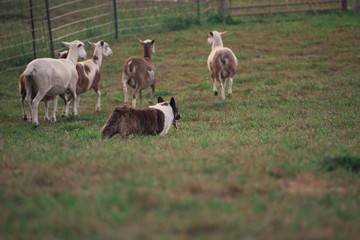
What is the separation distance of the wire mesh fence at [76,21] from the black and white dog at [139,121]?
10.1 metres

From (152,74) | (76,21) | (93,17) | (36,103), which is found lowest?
(36,103)

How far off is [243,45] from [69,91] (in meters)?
10.2

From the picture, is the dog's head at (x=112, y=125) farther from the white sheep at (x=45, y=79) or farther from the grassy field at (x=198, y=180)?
the white sheep at (x=45, y=79)

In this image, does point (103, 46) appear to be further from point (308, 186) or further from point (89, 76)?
point (308, 186)

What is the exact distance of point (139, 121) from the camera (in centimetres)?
734

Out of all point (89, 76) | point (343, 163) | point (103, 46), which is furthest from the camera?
point (103, 46)

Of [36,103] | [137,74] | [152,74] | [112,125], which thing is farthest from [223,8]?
[112,125]

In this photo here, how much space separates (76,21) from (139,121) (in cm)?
1355

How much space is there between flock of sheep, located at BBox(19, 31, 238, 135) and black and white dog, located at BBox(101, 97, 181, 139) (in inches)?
143

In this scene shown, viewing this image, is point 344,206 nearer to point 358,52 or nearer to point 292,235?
point 292,235

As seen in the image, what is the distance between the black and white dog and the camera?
23.1 ft

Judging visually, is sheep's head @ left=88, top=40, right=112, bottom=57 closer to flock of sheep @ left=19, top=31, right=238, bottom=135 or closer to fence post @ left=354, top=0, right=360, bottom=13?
flock of sheep @ left=19, top=31, right=238, bottom=135

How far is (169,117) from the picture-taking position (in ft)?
26.2

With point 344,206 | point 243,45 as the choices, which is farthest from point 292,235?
point 243,45
